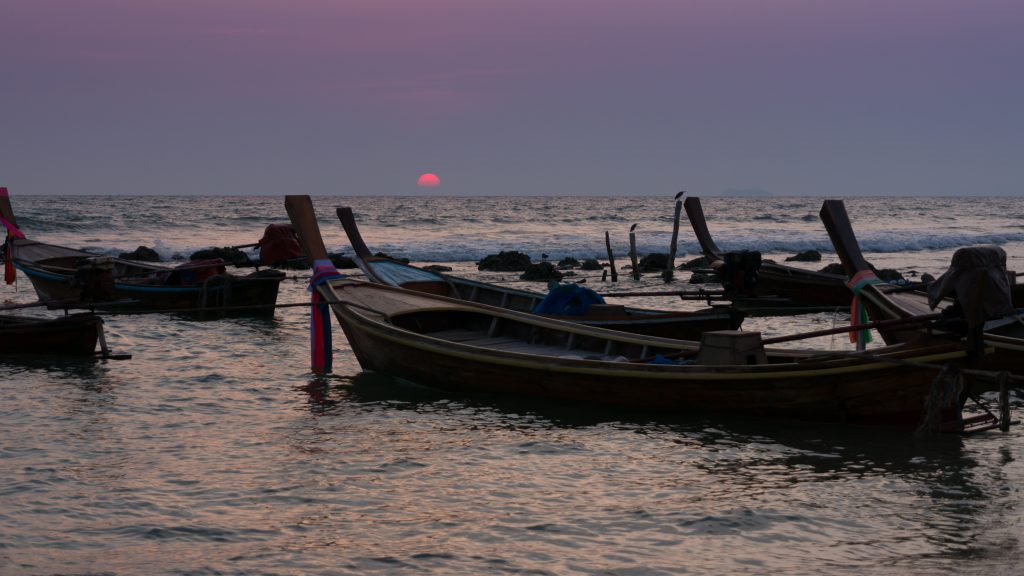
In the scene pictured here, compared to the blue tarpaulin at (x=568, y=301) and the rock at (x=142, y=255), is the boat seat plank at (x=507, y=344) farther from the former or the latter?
the rock at (x=142, y=255)

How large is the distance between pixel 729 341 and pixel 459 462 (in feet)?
9.42

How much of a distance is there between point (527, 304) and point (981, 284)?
8965mm

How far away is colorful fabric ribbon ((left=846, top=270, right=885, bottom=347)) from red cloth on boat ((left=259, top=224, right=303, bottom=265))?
988cm

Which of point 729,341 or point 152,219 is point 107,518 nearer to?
point 729,341

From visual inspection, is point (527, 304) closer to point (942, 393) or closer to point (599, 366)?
point (599, 366)

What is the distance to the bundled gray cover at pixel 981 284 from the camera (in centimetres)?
814

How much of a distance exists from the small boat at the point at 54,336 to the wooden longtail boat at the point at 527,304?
4.77 metres

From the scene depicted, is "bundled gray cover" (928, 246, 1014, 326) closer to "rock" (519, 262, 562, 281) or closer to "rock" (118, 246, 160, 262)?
"rock" (519, 262, 562, 281)

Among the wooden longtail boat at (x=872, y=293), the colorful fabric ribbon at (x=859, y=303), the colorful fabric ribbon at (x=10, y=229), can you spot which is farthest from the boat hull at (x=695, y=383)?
the colorful fabric ribbon at (x=10, y=229)

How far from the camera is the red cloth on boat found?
1819 cm

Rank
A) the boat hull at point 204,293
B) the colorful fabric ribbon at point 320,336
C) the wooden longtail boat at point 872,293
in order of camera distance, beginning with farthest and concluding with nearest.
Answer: the boat hull at point 204,293, the colorful fabric ribbon at point 320,336, the wooden longtail boat at point 872,293

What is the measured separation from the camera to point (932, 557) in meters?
6.44

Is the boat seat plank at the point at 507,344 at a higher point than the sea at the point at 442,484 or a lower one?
higher

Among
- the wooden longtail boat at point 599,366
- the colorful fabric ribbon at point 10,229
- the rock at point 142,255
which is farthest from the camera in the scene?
the rock at point 142,255
